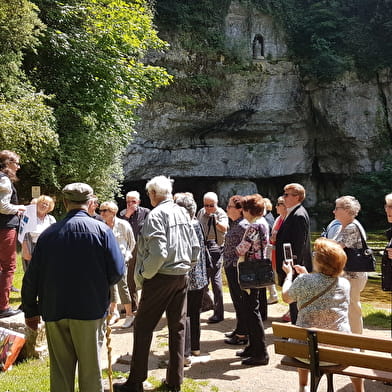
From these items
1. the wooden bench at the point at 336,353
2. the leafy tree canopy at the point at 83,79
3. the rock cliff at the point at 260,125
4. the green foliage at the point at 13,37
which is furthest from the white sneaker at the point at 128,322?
the rock cliff at the point at 260,125

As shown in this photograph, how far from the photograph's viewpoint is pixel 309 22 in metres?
26.4

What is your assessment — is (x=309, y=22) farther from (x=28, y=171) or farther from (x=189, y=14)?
(x=28, y=171)

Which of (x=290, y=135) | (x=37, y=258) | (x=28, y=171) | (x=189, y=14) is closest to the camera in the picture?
(x=37, y=258)

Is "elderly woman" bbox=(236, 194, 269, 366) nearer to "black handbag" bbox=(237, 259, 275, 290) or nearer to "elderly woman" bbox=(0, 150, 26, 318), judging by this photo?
"black handbag" bbox=(237, 259, 275, 290)

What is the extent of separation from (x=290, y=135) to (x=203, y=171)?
663cm

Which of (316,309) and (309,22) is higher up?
(309,22)

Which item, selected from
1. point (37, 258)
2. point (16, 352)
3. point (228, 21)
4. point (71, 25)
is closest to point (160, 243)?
point (37, 258)

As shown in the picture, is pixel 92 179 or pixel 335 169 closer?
pixel 92 179

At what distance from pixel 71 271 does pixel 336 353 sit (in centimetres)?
200

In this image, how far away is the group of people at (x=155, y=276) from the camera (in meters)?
2.88

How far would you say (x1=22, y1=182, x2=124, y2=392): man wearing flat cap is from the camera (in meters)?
2.85

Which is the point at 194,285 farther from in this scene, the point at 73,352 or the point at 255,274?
the point at 73,352

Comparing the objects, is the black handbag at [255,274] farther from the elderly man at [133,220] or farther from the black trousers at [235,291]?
the elderly man at [133,220]

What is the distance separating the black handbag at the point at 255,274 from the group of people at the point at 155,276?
0.34 ft
